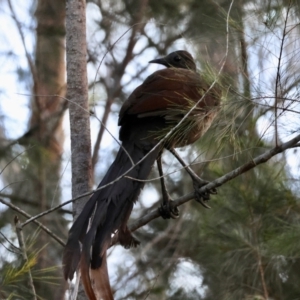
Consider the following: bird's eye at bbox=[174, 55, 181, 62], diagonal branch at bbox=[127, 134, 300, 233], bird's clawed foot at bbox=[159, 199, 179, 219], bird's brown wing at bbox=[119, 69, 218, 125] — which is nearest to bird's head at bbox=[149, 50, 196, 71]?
bird's eye at bbox=[174, 55, 181, 62]

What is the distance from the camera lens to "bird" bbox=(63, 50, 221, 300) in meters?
2.79

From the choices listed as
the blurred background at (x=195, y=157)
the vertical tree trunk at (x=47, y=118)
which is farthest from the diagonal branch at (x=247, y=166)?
the vertical tree trunk at (x=47, y=118)

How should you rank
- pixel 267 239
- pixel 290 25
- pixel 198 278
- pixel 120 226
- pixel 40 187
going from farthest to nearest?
pixel 40 187
pixel 198 278
pixel 267 239
pixel 120 226
pixel 290 25

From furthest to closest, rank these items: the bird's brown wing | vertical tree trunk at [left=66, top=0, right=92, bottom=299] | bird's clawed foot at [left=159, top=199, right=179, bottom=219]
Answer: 1. bird's clawed foot at [left=159, top=199, right=179, bottom=219]
2. the bird's brown wing
3. vertical tree trunk at [left=66, top=0, right=92, bottom=299]

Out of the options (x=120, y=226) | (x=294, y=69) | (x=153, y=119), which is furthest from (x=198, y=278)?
(x=294, y=69)

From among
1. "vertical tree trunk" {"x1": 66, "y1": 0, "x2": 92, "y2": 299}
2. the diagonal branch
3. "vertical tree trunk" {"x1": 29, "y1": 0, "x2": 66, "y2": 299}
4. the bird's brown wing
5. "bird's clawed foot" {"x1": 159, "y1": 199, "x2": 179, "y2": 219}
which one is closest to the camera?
the diagonal branch

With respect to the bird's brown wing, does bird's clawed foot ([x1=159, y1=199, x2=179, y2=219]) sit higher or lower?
lower

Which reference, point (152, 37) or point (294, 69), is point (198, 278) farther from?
point (294, 69)

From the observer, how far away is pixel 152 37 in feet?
18.7

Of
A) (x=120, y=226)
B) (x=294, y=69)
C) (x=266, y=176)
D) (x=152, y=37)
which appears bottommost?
(x=120, y=226)

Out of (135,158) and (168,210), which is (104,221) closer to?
(135,158)

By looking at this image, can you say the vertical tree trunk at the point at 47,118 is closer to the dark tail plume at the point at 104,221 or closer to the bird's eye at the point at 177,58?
the bird's eye at the point at 177,58

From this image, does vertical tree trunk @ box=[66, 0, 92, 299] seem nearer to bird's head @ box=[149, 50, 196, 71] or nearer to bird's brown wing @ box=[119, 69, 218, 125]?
bird's brown wing @ box=[119, 69, 218, 125]

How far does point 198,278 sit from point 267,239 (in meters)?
1.08
